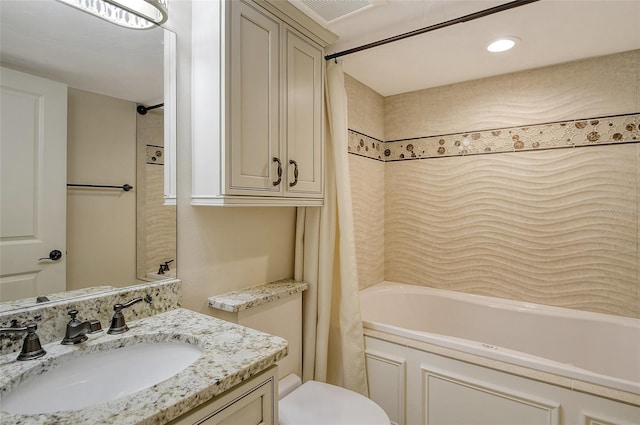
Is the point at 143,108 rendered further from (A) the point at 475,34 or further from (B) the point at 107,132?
(A) the point at 475,34

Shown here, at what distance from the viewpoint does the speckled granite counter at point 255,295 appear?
4.72ft

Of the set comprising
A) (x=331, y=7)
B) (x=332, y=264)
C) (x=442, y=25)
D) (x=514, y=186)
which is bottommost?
(x=332, y=264)

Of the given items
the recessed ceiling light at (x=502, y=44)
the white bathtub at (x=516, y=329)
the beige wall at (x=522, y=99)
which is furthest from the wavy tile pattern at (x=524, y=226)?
the recessed ceiling light at (x=502, y=44)

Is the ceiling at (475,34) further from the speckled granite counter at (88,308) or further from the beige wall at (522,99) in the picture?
the speckled granite counter at (88,308)

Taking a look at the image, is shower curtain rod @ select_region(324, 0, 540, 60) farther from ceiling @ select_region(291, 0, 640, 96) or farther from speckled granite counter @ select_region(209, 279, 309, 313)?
speckled granite counter @ select_region(209, 279, 309, 313)

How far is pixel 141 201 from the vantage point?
4.29 feet

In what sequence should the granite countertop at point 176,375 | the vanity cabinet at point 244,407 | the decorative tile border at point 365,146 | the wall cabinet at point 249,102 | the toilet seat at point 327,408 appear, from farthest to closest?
the decorative tile border at point 365,146, the toilet seat at point 327,408, the wall cabinet at point 249,102, the vanity cabinet at point 244,407, the granite countertop at point 176,375

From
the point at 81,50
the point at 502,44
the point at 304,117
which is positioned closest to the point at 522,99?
the point at 502,44

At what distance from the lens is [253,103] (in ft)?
4.53

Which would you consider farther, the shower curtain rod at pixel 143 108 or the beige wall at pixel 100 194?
the shower curtain rod at pixel 143 108

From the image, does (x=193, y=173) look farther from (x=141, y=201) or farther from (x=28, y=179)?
(x=28, y=179)

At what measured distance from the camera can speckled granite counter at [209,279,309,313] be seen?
1.44 meters

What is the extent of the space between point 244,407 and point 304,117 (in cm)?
129

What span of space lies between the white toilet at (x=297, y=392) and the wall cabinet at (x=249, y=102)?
56cm
